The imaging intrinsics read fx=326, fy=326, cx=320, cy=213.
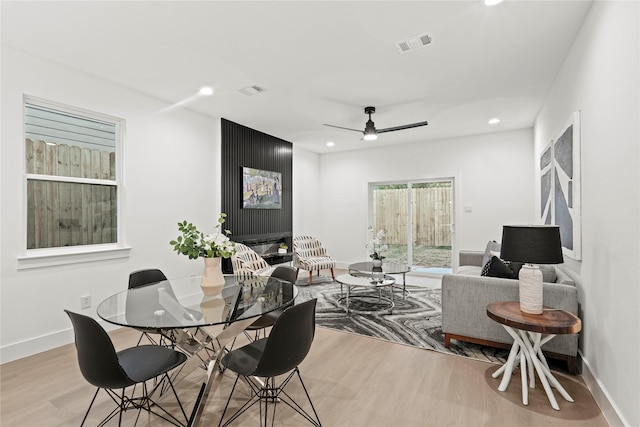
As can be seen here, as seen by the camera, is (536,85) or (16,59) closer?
(16,59)

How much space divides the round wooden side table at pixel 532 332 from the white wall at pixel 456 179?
3.76 m

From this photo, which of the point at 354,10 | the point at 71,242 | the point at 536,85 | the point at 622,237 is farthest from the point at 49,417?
the point at 536,85

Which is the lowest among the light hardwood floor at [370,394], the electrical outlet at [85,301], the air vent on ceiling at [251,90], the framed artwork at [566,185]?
the light hardwood floor at [370,394]

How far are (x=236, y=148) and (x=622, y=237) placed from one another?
4720 millimetres

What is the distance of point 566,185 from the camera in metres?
2.95

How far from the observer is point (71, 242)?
11.0 feet

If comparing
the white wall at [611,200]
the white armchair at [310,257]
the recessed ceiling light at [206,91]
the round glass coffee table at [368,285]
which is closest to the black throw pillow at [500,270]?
the white wall at [611,200]

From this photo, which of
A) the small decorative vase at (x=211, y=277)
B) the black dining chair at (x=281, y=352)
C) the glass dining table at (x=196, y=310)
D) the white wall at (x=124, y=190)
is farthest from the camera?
the white wall at (x=124, y=190)

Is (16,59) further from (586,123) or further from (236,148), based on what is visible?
(586,123)

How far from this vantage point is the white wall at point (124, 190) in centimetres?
284

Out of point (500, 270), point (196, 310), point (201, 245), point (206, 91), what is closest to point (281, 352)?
point (196, 310)

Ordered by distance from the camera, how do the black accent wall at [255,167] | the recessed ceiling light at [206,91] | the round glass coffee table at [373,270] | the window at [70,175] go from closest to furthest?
the window at [70,175]
the recessed ceiling light at [206,91]
the round glass coffee table at [373,270]
the black accent wall at [255,167]

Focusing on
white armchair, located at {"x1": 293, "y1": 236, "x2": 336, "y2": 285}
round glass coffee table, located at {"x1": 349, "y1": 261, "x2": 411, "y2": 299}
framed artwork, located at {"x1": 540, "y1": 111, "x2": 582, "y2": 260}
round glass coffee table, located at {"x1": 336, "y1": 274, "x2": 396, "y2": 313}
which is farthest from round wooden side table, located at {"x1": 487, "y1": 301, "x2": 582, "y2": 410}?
white armchair, located at {"x1": 293, "y1": 236, "x2": 336, "y2": 285}

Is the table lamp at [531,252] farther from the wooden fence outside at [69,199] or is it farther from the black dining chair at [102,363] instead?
the wooden fence outside at [69,199]
